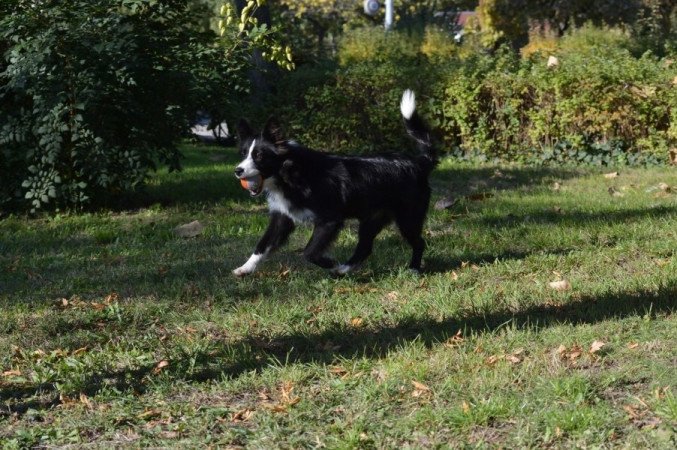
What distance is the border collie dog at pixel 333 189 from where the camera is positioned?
6840 millimetres

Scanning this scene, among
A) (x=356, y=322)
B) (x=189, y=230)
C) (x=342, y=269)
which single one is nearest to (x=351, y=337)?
(x=356, y=322)

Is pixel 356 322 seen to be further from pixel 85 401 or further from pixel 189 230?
pixel 189 230

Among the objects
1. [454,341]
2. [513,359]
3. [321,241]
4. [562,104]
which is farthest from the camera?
[562,104]

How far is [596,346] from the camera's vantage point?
16.2 feet

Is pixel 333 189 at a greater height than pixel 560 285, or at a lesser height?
greater

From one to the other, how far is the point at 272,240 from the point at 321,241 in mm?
431

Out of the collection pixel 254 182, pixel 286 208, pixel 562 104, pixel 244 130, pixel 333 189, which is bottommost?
pixel 286 208

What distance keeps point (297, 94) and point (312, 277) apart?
8.12 metres

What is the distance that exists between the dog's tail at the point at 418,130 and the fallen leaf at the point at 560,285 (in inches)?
56.7

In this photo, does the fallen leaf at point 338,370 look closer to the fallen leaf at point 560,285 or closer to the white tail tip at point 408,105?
the fallen leaf at point 560,285

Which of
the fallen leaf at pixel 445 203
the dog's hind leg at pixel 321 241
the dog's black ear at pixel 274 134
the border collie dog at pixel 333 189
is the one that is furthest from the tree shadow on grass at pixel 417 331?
the fallen leaf at pixel 445 203

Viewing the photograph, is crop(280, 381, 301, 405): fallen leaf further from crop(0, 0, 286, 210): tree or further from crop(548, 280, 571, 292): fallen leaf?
crop(0, 0, 286, 210): tree

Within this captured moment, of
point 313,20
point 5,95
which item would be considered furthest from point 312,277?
point 313,20

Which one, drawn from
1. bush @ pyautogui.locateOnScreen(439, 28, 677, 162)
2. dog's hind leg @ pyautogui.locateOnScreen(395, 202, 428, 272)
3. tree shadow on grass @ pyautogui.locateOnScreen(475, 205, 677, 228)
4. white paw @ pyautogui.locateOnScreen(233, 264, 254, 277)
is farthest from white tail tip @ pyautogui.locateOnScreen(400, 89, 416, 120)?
bush @ pyautogui.locateOnScreen(439, 28, 677, 162)
